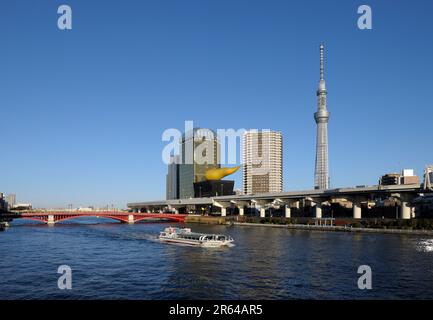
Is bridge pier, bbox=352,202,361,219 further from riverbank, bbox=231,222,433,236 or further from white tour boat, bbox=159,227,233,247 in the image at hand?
white tour boat, bbox=159,227,233,247

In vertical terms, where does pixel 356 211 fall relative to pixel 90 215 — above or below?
above

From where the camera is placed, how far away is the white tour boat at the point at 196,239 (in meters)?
68.8

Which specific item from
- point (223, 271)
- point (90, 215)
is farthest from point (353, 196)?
point (90, 215)

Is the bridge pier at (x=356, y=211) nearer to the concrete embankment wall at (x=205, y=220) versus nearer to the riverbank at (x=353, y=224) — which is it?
the riverbank at (x=353, y=224)

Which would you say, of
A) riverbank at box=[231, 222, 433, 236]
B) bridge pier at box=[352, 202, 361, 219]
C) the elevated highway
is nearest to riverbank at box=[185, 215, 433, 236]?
riverbank at box=[231, 222, 433, 236]

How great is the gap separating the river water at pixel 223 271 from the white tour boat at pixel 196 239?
2.92 metres

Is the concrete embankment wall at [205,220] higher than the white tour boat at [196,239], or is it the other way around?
the white tour boat at [196,239]

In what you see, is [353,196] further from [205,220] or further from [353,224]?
[205,220]

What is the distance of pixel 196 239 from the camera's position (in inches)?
2899

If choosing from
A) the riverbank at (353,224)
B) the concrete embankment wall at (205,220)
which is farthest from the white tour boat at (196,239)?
the concrete embankment wall at (205,220)

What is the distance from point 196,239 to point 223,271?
29.3 metres

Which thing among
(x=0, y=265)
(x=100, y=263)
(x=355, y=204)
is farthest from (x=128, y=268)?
(x=355, y=204)
